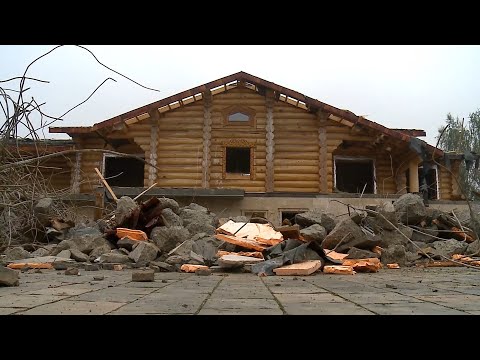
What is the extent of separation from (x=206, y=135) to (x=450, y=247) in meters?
8.98

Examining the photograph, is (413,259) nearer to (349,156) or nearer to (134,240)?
(134,240)

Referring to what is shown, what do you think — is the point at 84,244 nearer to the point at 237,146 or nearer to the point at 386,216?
the point at 386,216

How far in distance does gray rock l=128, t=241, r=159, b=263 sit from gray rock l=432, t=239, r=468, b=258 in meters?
5.29

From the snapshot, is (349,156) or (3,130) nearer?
(3,130)

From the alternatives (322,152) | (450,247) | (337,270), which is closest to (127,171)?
(322,152)

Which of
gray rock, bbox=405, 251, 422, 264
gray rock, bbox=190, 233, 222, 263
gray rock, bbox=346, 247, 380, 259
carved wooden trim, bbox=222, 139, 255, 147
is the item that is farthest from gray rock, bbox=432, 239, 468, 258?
carved wooden trim, bbox=222, 139, 255, 147

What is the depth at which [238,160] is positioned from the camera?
1596cm

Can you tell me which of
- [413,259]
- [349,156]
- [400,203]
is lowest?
[413,259]

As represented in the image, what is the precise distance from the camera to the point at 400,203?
9.47m

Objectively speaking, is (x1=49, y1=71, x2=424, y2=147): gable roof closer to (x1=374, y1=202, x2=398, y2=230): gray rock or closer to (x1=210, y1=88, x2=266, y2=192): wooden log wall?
(x1=210, y1=88, x2=266, y2=192): wooden log wall

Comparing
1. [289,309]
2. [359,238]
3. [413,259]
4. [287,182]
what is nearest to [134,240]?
[359,238]

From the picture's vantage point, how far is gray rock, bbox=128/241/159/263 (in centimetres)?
694

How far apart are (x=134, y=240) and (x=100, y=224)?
73.0 inches

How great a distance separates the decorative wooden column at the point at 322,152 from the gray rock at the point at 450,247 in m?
6.13
